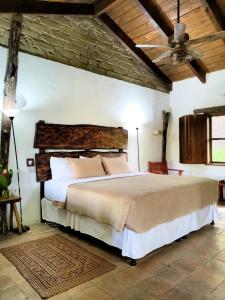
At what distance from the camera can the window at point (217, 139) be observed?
5793 millimetres

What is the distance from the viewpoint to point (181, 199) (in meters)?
3.13

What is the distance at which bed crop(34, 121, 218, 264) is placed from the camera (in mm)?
2570

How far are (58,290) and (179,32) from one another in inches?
125

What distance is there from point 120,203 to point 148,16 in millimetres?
3565

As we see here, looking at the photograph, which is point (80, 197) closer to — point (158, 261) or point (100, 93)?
point (158, 261)

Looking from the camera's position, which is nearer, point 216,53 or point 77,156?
point 77,156

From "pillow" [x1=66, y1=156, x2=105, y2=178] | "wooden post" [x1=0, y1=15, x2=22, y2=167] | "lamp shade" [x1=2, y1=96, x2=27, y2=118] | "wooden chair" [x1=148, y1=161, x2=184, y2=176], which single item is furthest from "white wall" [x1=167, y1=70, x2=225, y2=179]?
"wooden post" [x1=0, y1=15, x2=22, y2=167]

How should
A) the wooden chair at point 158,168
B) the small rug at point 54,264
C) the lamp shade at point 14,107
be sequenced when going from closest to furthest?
the small rug at point 54,264 < the lamp shade at point 14,107 < the wooden chair at point 158,168

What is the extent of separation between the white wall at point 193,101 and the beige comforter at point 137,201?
8.31 feet

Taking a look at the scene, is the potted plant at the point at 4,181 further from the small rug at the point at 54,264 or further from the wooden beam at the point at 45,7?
the wooden beam at the point at 45,7

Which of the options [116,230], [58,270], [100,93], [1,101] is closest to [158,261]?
[116,230]

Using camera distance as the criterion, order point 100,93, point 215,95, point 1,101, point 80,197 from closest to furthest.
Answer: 1. point 80,197
2. point 1,101
3. point 100,93
4. point 215,95

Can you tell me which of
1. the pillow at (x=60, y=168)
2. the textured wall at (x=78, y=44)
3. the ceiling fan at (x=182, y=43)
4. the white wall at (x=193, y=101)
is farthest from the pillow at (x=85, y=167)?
the white wall at (x=193, y=101)

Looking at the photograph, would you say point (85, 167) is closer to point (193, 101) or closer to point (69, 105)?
point (69, 105)
